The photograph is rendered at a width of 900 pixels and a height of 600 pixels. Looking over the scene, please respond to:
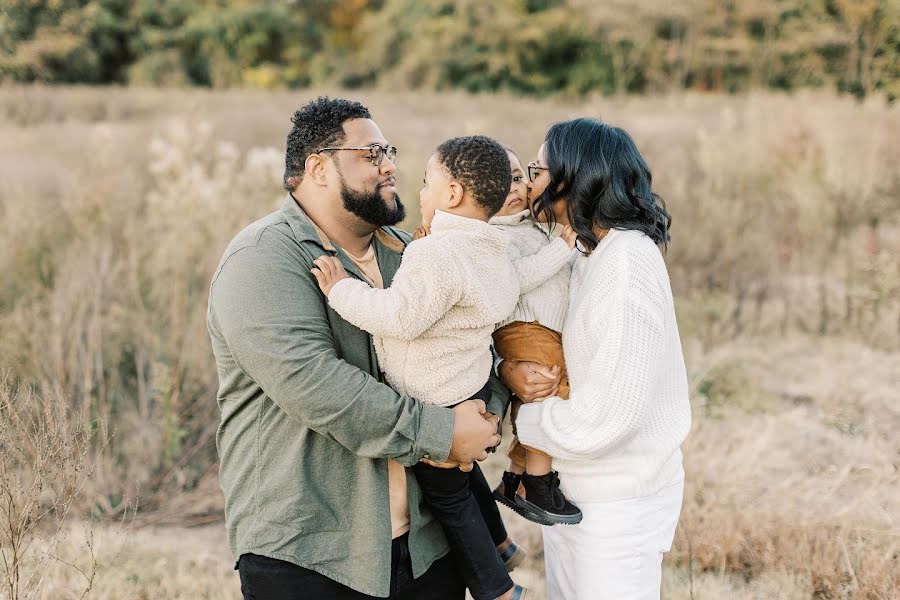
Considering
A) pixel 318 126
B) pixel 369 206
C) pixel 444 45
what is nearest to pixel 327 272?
pixel 369 206

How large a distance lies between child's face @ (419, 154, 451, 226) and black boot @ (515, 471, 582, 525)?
0.92 metres

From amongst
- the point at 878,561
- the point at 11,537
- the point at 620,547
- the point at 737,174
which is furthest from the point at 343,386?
the point at 737,174

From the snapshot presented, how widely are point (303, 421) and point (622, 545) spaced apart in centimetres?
106

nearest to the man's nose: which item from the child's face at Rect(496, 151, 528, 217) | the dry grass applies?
the child's face at Rect(496, 151, 528, 217)

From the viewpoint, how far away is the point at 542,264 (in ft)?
8.36

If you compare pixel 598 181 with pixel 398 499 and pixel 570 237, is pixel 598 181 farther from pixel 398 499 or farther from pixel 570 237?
pixel 398 499

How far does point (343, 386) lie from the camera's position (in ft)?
7.12

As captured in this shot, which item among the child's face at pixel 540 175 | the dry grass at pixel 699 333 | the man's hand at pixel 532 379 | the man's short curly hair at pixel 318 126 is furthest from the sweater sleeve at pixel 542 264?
the dry grass at pixel 699 333

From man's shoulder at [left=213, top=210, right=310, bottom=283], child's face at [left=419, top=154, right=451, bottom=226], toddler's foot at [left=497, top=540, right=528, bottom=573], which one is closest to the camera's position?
man's shoulder at [left=213, top=210, right=310, bottom=283]

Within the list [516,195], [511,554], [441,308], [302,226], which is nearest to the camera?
[441,308]

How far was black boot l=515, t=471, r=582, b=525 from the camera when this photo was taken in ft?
8.13

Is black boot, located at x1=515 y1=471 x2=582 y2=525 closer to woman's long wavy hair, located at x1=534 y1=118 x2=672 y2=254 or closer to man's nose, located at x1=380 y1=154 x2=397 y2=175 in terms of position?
woman's long wavy hair, located at x1=534 y1=118 x2=672 y2=254

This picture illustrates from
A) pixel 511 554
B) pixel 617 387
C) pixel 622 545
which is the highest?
pixel 617 387

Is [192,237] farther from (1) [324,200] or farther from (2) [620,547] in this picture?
(2) [620,547]
